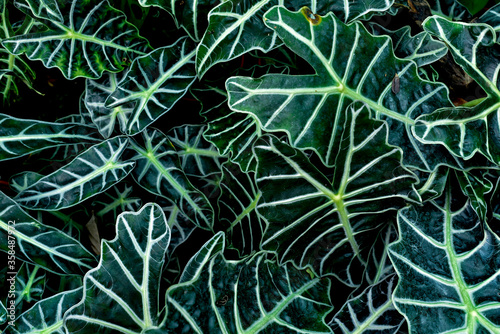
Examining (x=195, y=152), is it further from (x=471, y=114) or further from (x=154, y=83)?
(x=471, y=114)

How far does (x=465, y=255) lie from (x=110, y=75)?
0.88 metres

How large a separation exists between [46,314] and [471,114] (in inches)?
38.0

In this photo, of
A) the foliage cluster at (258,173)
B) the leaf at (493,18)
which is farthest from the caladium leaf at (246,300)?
the leaf at (493,18)

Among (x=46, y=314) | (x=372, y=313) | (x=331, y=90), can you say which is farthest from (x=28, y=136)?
(x=372, y=313)

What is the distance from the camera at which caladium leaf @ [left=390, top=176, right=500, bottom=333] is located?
2.88ft

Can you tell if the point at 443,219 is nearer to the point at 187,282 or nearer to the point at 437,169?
the point at 437,169

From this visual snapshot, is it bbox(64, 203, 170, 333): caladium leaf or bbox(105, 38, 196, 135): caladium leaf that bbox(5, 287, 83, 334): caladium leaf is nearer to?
bbox(64, 203, 170, 333): caladium leaf

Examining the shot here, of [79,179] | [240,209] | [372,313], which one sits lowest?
[372,313]

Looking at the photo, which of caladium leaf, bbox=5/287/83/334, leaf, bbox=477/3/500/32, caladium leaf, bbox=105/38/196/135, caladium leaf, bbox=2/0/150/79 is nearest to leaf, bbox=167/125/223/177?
caladium leaf, bbox=105/38/196/135

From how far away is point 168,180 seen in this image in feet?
3.50

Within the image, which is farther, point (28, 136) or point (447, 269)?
point (28, 136)

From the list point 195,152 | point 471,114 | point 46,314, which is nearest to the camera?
point 471,114

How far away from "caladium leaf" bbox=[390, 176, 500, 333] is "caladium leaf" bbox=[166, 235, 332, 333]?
17cm

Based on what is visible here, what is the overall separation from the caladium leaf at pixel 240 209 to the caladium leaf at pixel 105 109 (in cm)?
26
